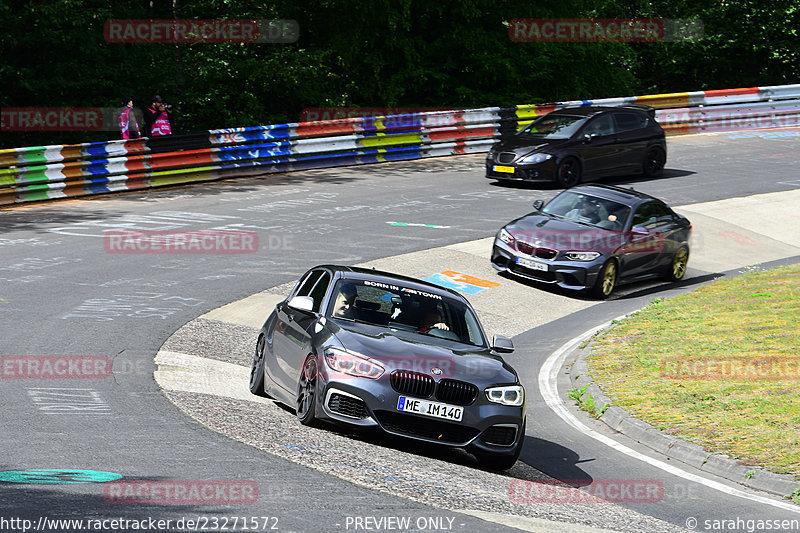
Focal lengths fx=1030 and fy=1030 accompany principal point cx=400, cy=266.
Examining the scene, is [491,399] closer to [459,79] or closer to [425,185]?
[425,185]

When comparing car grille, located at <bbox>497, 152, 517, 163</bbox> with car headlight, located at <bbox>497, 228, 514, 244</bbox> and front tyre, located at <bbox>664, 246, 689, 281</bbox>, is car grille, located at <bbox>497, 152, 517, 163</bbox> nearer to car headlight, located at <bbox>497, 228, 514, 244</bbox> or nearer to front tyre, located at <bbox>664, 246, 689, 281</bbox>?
front tyre, located at <bbox>664, 246, 689, 281</bbox>

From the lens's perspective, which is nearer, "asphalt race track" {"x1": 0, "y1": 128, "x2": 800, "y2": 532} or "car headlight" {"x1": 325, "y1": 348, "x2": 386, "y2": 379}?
"asphalt race track" {"x1": 0, "y1": 128, "x2": 800, "y2": 532}

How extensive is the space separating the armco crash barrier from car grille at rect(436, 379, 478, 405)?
1473cm

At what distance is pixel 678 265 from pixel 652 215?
45.8 inches

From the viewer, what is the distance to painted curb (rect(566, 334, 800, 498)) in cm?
926

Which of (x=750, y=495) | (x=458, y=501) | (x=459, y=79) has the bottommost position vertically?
(x=750, y=495)

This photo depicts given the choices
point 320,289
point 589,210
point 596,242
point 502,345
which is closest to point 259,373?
point 320,289

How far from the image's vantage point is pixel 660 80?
46875 mm

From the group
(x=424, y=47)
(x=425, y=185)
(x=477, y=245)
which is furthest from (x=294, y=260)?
(x=424, y=47)

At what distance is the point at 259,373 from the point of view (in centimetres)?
1107

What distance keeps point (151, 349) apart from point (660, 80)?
38.7 meters

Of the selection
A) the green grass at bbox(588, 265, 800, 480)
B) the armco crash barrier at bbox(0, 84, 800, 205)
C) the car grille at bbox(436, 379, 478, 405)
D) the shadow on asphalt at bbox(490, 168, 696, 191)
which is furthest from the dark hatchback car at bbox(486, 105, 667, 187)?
the car grille at bbox(436, 379, 478, 405)

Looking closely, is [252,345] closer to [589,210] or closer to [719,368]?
[719,368]

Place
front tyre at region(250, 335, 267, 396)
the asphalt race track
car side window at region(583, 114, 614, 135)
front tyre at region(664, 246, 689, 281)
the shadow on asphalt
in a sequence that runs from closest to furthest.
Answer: the asphalt race track, front tyre at region(250, 335, 267, 396), front tyre at region(664, 246, 689, 281), the shadow on asphalt, car side window at region(583, 114, 614, 135)
